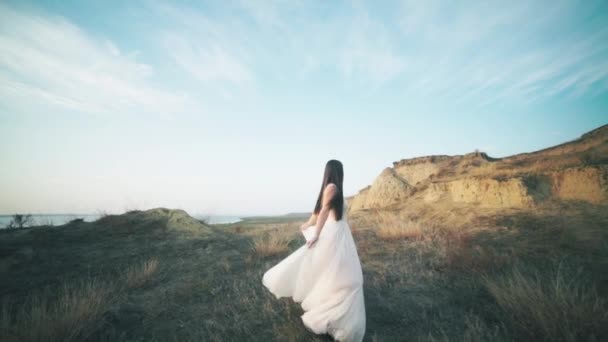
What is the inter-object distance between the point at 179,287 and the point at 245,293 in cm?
155

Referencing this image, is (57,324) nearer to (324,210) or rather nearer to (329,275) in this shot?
(329,275)

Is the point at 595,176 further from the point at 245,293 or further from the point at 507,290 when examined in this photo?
the point at 245,293

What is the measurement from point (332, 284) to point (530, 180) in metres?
10.9

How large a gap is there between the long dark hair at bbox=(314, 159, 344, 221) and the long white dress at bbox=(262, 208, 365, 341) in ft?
0.45

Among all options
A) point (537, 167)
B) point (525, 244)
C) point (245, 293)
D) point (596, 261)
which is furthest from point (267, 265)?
point (537, 167)

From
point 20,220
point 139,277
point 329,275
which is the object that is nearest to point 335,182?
point 329,275

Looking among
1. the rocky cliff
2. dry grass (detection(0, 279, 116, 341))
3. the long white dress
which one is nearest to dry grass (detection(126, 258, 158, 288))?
dry grass (detection(0, 279, 116, 341))

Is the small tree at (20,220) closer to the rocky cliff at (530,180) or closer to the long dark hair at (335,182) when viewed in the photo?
the long dark hair at (335,182)

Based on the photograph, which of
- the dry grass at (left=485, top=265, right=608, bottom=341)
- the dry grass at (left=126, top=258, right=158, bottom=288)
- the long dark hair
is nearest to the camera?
the dry grass at (left=485, top=265, right=608, bottom=341)

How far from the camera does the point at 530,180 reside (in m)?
10.3

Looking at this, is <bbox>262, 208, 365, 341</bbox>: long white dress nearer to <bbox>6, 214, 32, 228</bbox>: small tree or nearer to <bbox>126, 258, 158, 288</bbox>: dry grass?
<bbox>126, 258, 158, 288</bbox>: dry grass

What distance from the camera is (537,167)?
11102 mm

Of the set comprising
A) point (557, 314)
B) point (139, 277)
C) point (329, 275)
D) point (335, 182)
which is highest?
point (335, 182)

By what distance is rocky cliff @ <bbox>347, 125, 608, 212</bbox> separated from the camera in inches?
350
